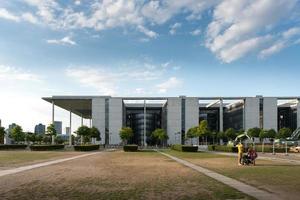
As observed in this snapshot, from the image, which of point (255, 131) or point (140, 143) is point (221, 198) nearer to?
point (255, 131)

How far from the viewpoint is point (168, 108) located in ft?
425

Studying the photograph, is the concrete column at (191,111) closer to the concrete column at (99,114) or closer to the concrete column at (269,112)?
the concrete column at (269,112)

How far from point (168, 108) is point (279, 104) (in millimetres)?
35758

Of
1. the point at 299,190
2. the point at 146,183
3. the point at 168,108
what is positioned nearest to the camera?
the point at 299,190

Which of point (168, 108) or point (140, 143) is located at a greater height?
point (168, 108)

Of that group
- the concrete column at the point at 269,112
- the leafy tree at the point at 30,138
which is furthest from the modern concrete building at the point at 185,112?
the leafy tree at the point at 30,138

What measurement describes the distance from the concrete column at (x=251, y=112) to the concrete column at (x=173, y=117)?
19.2 m

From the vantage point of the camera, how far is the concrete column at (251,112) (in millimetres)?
126000

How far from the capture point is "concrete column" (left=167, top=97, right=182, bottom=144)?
425ft

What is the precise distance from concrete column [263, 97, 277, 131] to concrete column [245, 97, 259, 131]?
7.88 ft

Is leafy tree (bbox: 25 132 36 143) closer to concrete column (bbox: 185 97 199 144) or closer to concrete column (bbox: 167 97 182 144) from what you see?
concrete column (bbox: 167 97 182 144)

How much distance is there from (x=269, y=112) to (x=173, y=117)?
27.3 m

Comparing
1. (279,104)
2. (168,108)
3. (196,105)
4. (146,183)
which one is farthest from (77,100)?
(146,183)

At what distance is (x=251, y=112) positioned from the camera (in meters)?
126
